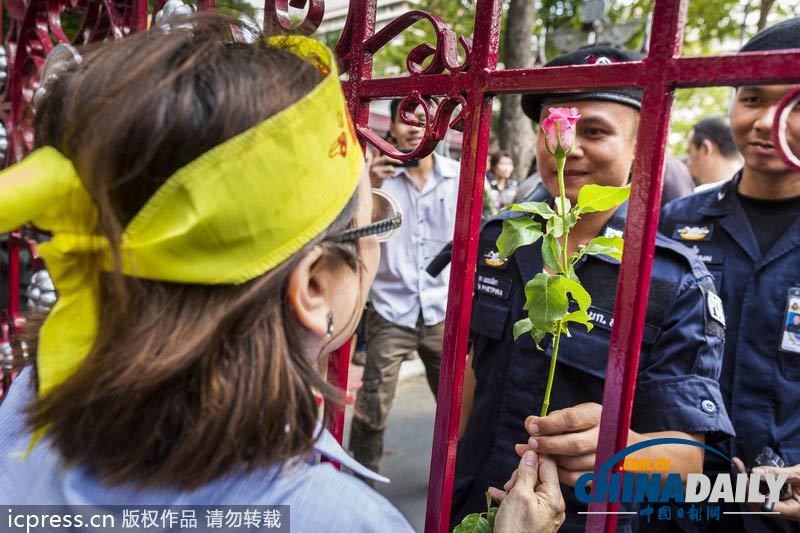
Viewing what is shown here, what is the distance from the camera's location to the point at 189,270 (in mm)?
766

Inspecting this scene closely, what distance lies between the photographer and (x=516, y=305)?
1.69m

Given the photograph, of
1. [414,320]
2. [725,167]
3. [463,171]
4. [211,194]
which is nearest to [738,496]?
[463,171]

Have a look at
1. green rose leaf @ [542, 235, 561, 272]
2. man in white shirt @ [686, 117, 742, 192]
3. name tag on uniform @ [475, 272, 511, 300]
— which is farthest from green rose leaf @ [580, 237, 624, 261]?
man in white shirt @ [686, 117, 742, 192]

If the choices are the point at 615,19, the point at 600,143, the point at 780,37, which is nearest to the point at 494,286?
the point at 600,143

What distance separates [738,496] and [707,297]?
52cm

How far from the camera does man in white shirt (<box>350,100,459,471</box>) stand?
3742 millimetres

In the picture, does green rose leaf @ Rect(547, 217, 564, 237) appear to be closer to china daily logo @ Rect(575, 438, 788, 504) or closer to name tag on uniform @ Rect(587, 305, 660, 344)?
china daily logo @ Rect(575, 438, 788, 504)

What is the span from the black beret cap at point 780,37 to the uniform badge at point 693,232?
1.89 feet

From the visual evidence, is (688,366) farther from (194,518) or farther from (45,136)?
(45,136)

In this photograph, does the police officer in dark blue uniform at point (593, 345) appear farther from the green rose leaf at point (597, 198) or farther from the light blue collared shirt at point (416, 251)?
the light blue collared shirt at point (416, 251)

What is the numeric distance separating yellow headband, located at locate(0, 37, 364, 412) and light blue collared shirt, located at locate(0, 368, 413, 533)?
0.13m

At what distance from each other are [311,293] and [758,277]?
61.0 inches

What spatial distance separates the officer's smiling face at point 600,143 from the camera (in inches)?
65.8

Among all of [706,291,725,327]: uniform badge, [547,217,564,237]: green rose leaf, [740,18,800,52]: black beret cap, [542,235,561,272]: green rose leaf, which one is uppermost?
→ [740,18,800,52]: black beret cap
